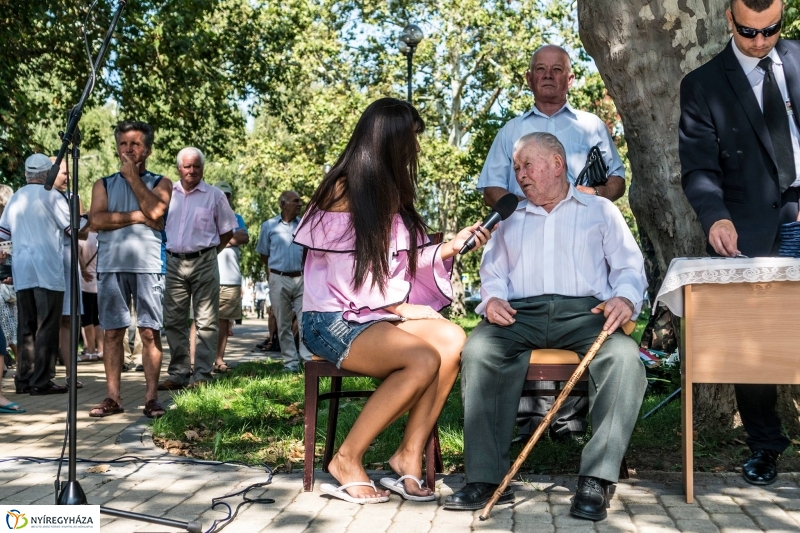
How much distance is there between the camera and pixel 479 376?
15.8 feet

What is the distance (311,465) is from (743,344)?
2174mm

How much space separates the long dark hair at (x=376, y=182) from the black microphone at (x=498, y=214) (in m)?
0.43

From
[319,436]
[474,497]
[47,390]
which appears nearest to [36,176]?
[47,390]

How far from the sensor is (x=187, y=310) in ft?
32.1

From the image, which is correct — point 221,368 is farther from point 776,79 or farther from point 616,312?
point 776,79

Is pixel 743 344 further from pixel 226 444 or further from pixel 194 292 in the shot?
pixel 194 292

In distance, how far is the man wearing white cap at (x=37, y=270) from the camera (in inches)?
367

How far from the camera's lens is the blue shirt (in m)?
11.8

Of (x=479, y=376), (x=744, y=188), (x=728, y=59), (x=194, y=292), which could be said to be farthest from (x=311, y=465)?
(x=194, y=292)

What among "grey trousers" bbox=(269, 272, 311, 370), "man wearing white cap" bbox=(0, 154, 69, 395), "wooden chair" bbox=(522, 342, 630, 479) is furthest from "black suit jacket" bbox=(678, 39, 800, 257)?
"grey trousers" bbox=(269, 272, 311, 370)

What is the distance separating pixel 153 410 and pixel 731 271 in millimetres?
4577

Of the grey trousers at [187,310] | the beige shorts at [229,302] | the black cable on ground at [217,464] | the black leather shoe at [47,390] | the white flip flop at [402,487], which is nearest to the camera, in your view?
the black cable on ground at [217,464]

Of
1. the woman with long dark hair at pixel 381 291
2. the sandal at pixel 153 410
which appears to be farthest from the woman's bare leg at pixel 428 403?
the sandal at pixel 153 410

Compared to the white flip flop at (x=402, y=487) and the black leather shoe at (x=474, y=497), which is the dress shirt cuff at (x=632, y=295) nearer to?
the black leather shoe at (x=474, y=497)
